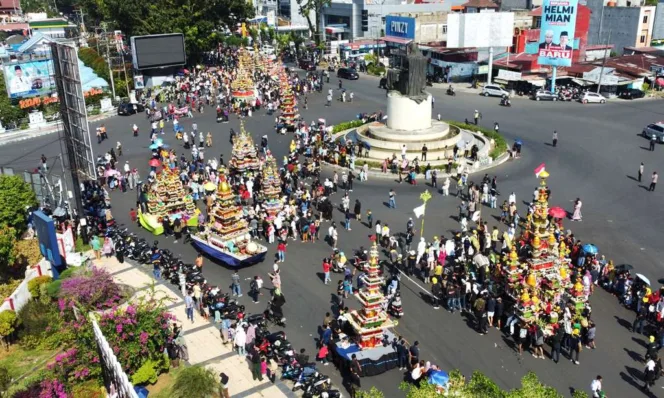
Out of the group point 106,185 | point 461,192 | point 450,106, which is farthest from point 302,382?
point 450,106

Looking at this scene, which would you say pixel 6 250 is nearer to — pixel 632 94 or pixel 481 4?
pixel 632 94

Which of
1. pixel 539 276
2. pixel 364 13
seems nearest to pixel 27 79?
pixel 364 13

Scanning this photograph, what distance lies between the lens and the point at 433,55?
67062 mm

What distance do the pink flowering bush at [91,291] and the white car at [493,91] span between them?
4472 centimetres

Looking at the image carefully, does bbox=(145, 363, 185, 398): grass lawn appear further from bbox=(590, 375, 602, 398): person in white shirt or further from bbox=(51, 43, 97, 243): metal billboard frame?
bbox=(590, 375, 602, 398): person in white shirt

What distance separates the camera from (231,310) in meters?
21.4

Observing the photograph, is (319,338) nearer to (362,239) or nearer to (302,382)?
(302,382)

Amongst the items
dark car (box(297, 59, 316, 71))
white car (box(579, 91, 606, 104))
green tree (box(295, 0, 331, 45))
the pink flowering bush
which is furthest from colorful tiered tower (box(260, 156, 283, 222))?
green tree (box(295, 0, 331, 45))

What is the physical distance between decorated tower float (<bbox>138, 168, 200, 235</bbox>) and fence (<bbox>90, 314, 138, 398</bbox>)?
12323 millimetres

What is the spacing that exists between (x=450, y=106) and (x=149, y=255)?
35.4m

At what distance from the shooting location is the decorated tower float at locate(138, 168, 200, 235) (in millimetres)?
29172

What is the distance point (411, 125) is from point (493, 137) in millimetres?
6747

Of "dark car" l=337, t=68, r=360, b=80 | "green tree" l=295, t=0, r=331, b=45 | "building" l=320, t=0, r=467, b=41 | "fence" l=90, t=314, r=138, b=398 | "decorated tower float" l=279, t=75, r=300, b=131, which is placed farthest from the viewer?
"green tree" l=295, t=0, r=331, b=45

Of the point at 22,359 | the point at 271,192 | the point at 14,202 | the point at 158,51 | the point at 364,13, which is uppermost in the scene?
the point at 364,13
